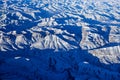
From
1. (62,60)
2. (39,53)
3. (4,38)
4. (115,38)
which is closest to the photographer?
(62,60)

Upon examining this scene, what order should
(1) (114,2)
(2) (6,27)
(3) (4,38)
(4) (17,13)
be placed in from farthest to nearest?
(1) (114,2), (4) (17,13), (2) (6,27), (3) (4,38)

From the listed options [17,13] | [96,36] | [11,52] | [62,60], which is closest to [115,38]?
[96,36]

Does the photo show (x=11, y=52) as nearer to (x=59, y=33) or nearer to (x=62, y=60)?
(x=62, y=60)

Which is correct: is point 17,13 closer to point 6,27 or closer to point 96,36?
point 6,27

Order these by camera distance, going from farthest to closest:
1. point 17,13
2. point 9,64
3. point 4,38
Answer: point 17,13 < point 4,38 < point 9,64

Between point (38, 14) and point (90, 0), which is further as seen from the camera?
point (90, 0)

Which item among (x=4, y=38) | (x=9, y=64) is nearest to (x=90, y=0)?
(x=4, y=38)
